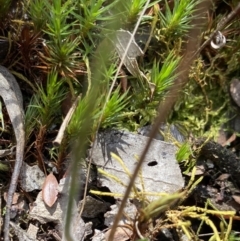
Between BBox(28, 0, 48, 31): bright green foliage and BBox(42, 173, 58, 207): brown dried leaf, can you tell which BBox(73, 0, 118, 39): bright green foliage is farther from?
BBox(42, 173, 58, 207): brown dried leaf

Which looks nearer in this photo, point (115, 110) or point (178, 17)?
point (115, 110)

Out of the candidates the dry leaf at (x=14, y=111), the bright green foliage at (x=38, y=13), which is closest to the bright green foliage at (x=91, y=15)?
the bright green foliage at (x=38, y=13)

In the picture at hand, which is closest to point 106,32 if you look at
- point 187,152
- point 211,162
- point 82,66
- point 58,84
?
point 82,66

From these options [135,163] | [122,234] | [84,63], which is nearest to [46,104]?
[84,63]

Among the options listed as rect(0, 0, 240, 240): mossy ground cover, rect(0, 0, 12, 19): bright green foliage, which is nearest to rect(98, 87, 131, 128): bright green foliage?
rect(0, 0, 240, 240): mossy ground cover

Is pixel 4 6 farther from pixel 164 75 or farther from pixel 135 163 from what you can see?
pixel 135 163

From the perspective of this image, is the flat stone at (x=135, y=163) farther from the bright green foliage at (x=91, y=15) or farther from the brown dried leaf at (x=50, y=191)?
the bright green foliage at (x=91, y=15)

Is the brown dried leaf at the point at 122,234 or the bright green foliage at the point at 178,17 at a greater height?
the bright green foliage at the point at 178,17

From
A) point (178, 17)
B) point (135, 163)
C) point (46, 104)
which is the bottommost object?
point (135, 163)
